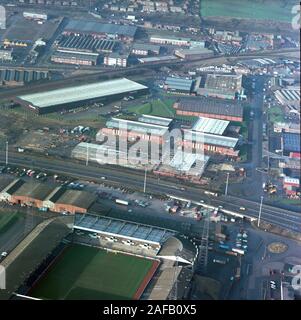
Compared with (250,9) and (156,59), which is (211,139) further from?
(250,9)

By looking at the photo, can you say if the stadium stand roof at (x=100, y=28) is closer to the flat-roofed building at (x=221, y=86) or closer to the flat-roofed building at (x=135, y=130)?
the flat-roofed building at (x=221, y=86)

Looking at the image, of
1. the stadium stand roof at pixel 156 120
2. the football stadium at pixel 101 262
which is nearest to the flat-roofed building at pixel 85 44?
the stadium stand roof at pixel 156 120

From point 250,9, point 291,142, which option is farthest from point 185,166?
point 250,9

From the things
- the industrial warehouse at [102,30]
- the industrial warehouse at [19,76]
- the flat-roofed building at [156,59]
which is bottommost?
the industrial warehouse at [19,76]

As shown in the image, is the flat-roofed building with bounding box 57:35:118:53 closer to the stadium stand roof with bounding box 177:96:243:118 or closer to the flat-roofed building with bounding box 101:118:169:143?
the stadium stand roof with bounding box 177:96:243:118

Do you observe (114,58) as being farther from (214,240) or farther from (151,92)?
(214,240)

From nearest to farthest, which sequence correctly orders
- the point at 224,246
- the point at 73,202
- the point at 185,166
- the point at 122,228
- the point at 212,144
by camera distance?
the point at 122,228, the point at 224,246, the point at 73,202, the point at 185,166, the point at 212,144
